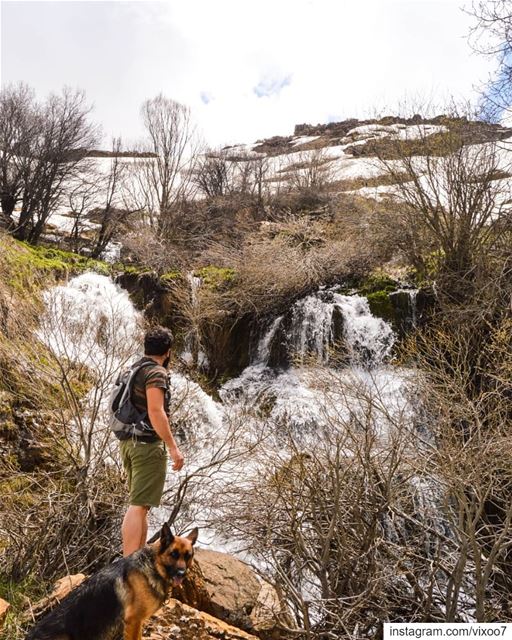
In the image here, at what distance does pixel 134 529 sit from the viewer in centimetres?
342

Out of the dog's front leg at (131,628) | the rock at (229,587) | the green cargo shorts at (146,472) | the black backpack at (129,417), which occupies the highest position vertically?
the black backpack at (129,417)

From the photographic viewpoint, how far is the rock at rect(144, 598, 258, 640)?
3.35 meters

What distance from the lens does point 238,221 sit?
63.8 feet

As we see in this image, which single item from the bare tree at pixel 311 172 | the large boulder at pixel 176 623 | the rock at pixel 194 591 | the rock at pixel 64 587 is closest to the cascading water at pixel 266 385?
the rock at pixel 194 591

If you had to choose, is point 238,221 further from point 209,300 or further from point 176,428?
point 176,428

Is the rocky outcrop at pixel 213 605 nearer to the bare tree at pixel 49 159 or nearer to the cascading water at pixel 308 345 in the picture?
the cascading water at pixel 308 345

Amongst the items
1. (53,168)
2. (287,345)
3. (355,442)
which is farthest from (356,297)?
(53,168)

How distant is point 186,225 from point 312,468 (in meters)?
15.2

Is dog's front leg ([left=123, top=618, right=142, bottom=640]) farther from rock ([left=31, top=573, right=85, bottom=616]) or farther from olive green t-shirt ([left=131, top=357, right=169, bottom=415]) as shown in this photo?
olive green t-shirt ([left=131, top=357, right=169, bottom=415])

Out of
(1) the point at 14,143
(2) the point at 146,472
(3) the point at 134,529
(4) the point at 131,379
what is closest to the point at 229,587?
(3) the point at 134,529

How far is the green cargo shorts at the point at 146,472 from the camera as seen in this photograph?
346cm
